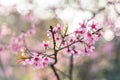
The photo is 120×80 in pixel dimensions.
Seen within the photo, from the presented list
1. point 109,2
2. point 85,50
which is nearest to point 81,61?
point 109,2

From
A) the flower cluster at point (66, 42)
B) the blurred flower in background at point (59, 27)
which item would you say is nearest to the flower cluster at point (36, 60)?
the flower cluster at point (66, 42)

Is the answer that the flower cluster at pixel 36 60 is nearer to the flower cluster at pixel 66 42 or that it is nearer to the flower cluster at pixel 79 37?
the flower cluster at pixel 66 42

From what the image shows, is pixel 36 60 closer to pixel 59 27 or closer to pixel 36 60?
pixel 36 60

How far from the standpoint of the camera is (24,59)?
10.7 feet

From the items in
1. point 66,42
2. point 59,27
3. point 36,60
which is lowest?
point 36,60

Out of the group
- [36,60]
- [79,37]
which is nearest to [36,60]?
[36,60]

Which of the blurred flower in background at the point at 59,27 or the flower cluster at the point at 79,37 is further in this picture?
the blurred flower in background at the point at 59,27

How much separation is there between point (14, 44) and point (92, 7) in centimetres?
133

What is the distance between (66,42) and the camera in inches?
136

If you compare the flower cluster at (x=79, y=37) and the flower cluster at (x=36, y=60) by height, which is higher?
the flower cluster at (x=79, y=37)

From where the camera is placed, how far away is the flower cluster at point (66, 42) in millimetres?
3296

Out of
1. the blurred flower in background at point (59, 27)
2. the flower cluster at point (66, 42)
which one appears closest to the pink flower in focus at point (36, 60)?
the flower cluster at point (66, 42)

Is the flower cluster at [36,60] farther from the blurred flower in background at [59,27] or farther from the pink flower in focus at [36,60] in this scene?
the blurred flower in background at [59,27]

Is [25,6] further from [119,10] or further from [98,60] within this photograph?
[98,60]
